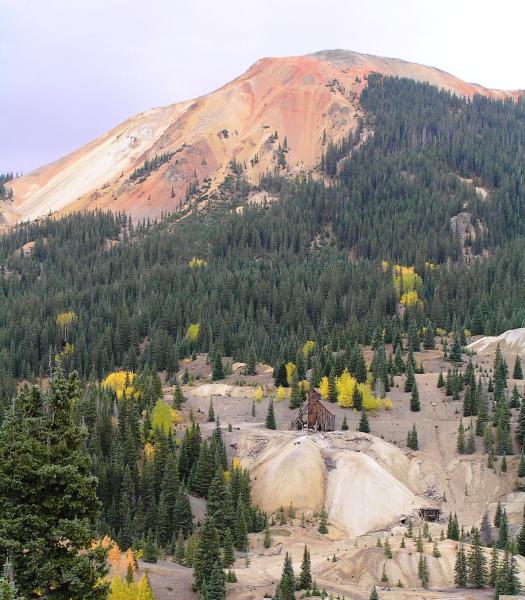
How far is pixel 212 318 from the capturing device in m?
182

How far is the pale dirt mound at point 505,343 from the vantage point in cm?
14375

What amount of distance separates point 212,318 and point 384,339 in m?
43.9

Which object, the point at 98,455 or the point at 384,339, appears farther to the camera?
the point at 384,339

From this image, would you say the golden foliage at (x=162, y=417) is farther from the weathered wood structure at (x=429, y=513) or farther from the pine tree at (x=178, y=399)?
the weathered wood structure at (x=429, y=513)

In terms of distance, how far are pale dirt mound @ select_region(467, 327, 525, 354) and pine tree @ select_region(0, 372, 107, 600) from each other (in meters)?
126

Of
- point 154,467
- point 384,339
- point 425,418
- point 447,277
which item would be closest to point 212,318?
point 384,339

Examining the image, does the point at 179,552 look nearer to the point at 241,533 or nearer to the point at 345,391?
the point at 241,533

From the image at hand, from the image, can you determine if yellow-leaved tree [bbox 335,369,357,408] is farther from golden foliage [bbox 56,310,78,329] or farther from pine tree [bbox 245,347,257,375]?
golden foliage [bbox 56,310,78,329]

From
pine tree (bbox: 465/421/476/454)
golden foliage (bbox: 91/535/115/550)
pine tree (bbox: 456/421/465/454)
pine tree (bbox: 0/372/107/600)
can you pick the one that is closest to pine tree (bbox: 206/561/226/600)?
golden foliage (bbox: 91/535/115/550)

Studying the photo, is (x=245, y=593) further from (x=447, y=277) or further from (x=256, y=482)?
(x=447, y=277)

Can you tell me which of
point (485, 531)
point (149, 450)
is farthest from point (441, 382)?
point (149, 450)

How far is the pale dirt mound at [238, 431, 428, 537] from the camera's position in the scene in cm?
9119

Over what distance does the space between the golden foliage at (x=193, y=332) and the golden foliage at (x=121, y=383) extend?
63.8 feet

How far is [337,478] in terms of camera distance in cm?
9650
